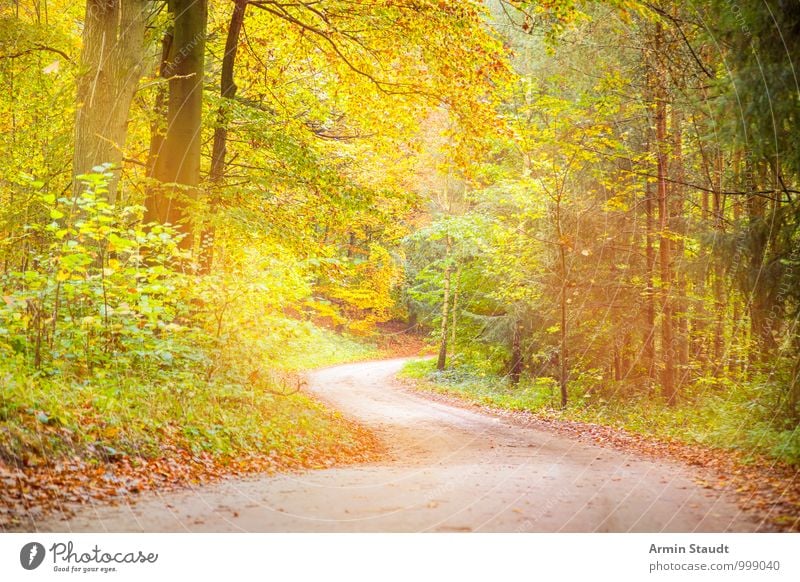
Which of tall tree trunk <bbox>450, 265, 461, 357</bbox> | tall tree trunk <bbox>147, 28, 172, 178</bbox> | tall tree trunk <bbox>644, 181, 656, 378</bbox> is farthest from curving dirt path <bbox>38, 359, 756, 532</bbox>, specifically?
tall tree trunk <bbox>450, 265, 461, 357</bbox>

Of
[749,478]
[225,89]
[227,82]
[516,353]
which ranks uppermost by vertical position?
[227,82]

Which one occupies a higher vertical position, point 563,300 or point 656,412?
point 563,300

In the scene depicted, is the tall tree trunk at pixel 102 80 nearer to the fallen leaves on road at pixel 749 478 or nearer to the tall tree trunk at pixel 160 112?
the tall tree trunk at pixel 160 112

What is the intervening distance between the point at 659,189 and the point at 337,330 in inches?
427

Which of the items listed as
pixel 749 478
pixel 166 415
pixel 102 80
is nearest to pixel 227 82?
pixel 102 80

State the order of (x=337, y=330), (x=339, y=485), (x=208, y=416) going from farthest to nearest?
1. (x=337, y=330)
2. (x=208, y=416)
3. (x=339, y=485)

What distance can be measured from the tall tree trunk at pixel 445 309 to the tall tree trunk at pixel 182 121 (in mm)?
5239

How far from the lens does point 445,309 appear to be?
38.5 ft

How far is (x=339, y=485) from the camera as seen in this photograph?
4.30 meters
